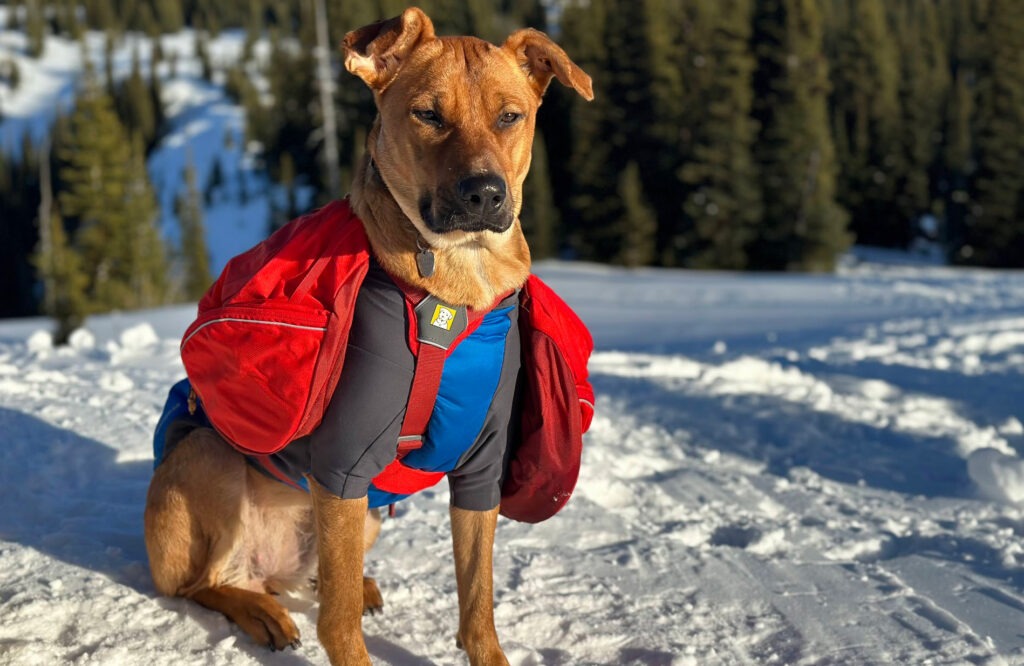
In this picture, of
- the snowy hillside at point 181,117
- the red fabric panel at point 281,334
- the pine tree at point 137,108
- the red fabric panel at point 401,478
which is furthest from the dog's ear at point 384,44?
the pine tree at point 137,108

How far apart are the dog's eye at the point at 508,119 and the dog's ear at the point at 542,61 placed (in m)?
0.26

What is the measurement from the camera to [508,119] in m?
3.09

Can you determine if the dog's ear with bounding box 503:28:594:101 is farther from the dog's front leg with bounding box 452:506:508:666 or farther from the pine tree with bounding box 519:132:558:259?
the pine tree with bounding box 519:132:558:259

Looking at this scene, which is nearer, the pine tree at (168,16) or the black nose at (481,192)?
the black nose at (481,192)

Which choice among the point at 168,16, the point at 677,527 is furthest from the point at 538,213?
the point at 168,16

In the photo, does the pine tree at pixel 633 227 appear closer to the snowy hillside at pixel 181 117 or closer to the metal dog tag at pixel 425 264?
the snowy hillside at pixel 181 117

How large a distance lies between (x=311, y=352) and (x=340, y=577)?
0.77m

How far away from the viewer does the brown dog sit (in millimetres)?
2908

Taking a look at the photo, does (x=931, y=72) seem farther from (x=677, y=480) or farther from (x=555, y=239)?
(x=677, y=480)

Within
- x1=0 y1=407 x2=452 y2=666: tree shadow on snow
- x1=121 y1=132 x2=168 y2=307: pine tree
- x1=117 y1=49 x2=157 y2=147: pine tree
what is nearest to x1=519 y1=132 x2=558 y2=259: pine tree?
x1=121 y1=132 x2=168 y2=307: pine tree

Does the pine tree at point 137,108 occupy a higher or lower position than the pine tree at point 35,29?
lower

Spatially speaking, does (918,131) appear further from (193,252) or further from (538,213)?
(193,252)

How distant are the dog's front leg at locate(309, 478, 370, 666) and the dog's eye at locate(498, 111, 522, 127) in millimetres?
1369

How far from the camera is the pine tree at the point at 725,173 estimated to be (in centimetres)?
3369
